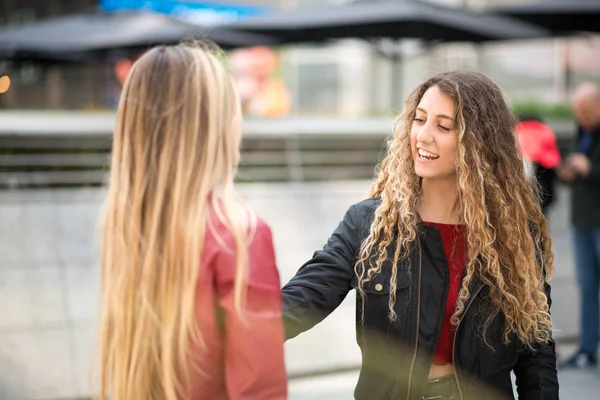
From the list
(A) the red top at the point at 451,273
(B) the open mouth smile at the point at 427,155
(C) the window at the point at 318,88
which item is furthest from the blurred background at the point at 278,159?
(C) the window at the point at 318,88

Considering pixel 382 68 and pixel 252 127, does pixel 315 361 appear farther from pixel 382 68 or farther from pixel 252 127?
pixel 382 68

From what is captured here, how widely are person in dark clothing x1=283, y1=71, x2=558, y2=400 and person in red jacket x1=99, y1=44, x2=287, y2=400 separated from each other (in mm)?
697

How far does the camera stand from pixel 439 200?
125 inches

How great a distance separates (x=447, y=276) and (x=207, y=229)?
105cm

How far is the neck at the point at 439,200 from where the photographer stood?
3154 millimetres

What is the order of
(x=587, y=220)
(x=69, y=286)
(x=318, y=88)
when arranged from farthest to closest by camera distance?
(x=318, y=88)
(x=69, y=286)
(x=587, y=220)

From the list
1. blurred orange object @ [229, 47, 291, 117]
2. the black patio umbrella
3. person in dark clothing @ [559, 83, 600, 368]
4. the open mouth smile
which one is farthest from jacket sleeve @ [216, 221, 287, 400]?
blurred orange object @ [229, 47, 291, 117]

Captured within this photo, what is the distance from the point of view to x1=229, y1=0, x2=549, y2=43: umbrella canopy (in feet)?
35.9

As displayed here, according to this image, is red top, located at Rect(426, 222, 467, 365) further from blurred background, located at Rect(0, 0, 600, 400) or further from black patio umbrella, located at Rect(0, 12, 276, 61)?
black patio umbrella, located at Rect(0, 12, 276, 61)

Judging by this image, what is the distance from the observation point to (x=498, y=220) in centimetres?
309

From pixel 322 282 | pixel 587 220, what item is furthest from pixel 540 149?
pixel 322 282

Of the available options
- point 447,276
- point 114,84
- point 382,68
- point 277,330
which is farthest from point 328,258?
point 114,84

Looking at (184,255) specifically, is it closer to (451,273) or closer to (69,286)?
(451,273)

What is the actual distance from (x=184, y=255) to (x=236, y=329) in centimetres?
22
